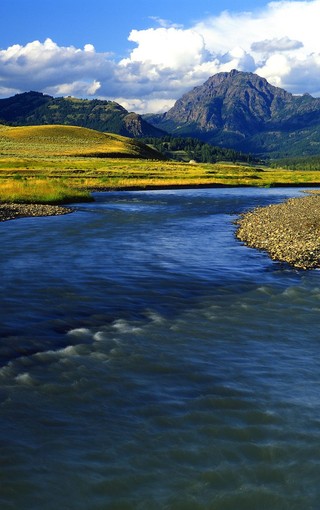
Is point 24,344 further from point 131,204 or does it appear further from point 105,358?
point 131,204

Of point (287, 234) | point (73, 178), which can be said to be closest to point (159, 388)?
point (287, 234)

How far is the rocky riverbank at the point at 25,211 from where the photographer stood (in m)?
51.2

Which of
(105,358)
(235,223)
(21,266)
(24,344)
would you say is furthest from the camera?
(235,223)

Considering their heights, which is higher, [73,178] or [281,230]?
[73,178]

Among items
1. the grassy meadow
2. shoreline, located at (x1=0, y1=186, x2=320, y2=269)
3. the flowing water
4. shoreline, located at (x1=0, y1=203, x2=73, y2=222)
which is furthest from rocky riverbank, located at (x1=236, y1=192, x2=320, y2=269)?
the grassy meadow

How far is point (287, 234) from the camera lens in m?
36.7

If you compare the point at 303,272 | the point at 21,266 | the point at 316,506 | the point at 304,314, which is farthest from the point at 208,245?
the point at 316,506

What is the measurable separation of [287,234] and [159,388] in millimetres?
25466

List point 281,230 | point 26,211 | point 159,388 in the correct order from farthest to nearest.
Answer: point 26,211
point 281,230
point 159,388

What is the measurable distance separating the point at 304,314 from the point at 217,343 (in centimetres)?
482

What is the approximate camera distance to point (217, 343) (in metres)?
16.7

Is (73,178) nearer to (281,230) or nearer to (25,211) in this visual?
(25,211)

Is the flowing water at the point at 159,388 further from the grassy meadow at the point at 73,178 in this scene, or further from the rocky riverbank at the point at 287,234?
the grassy meadow at the point at 73,178

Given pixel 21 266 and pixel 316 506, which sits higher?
pixel 21 266
